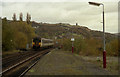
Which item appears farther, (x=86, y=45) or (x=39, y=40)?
(x=39, y=40)

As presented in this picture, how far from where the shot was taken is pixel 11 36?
38.6 meters

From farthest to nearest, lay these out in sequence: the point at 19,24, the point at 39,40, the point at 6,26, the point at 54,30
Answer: the point at 54,30, the point at 19,24, the point at 39,40, the point at 6,26

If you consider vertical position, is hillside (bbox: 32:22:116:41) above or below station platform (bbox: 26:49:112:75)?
above

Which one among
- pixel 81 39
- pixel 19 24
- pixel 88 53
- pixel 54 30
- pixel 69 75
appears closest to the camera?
pixel 69 75

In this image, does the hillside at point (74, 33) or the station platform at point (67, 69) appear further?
the hillside at point (74, 33)

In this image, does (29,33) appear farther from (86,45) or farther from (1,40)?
(86,45)

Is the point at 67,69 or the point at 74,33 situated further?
the point at 74,33

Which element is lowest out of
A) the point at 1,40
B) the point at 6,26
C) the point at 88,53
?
the point at 88,53

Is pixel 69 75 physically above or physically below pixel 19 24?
below

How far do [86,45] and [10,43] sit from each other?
16838 mm

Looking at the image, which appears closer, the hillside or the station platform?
the station platform

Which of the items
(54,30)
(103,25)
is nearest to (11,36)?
(103,25)

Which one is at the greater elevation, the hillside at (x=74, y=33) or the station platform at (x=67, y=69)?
the hillside at (x=74, y=33)

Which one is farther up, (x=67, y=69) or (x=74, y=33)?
(x=74, y=33)
